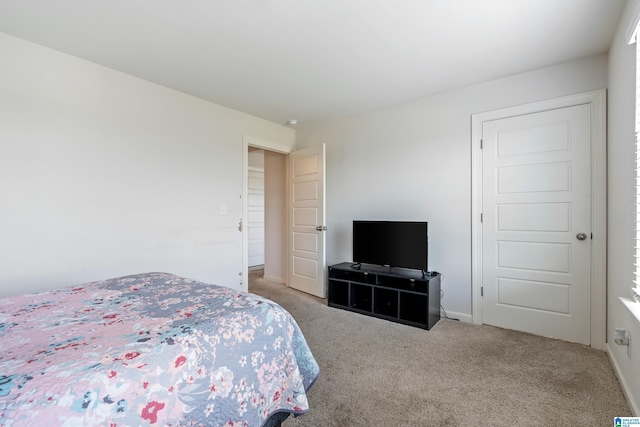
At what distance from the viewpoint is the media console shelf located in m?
2.96

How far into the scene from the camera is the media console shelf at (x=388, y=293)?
2.96 meters

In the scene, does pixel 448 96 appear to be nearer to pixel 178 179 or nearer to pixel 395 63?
pixel 395 63

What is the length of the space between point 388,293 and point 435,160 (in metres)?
1.57

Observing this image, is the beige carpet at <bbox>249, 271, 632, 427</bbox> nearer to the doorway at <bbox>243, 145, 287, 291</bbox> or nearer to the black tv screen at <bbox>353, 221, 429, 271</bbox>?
the black tv screen at <bbox>353, 221, 429, 271</bbox>

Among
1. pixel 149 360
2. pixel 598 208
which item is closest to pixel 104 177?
pixel 149 360

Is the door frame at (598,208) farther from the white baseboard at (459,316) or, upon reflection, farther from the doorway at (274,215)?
the doorway at (274,215)

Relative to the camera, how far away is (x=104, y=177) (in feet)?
8.56

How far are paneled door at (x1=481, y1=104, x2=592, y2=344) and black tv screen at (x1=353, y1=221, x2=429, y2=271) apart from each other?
2.00ft

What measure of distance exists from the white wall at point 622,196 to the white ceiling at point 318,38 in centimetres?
29

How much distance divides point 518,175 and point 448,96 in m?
1.08

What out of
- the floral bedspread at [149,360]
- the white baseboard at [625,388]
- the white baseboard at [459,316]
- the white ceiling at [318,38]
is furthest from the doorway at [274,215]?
the white baseboard at [625,388]

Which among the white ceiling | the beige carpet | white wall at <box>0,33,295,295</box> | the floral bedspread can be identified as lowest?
the beige carpet

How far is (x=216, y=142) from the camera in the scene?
350 centimetres

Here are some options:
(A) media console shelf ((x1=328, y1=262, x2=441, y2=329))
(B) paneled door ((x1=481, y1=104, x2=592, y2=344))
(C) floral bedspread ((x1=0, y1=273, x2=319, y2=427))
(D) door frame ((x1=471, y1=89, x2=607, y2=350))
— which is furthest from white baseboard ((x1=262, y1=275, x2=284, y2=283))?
(D) door frame ((x1=471, y1=89, x2=607, y2=350))
